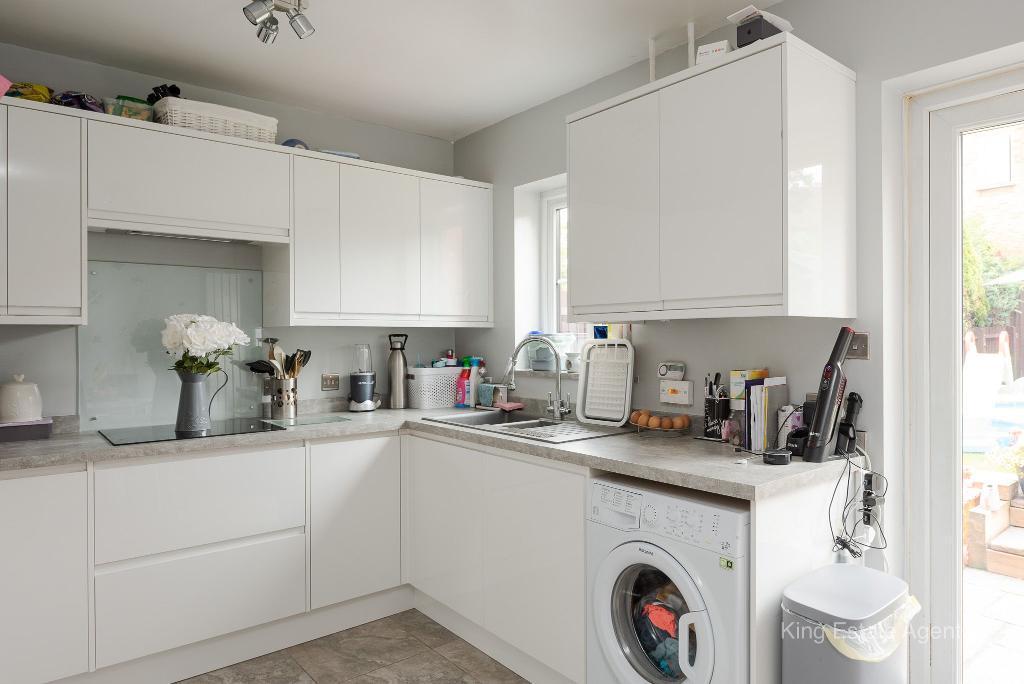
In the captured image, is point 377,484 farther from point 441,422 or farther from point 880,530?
point 880,530

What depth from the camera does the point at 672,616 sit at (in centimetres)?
190

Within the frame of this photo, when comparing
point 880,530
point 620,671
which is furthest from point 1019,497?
point 620,671

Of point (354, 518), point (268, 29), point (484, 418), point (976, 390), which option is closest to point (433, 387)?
point (484, 418)

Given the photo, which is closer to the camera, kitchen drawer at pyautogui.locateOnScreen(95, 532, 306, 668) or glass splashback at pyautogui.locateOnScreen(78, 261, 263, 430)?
kitchen drawer at pyautogui.locateOnScreen(95, 532, 306, 668)

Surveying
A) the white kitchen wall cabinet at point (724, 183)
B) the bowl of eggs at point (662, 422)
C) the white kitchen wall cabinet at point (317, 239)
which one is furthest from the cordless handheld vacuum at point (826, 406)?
the white kitchen wall cabinet at point (317, 239)

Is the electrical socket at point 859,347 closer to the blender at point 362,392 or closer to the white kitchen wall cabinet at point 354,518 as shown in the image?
the white kitchen wall cabinet at point 354,518

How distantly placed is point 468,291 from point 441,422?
3.02ft

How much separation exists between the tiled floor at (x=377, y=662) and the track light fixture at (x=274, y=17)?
234cm

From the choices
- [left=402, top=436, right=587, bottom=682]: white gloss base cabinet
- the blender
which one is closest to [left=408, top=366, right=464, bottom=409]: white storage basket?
the blender

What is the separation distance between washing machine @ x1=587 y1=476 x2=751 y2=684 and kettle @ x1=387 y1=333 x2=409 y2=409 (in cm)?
165

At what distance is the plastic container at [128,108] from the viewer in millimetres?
2598

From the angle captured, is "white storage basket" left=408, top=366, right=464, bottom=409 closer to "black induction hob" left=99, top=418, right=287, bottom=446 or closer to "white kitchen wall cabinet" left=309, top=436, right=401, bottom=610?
"white kitchen wall cabinet" left=309, top=436, right=401, bottom=610

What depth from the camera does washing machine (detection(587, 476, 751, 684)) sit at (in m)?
1.68

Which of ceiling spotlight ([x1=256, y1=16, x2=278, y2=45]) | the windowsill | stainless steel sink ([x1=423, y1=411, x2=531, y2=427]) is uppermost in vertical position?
ceiling spotlight ([x1=256, y1=16, x2=278, y2=45])
